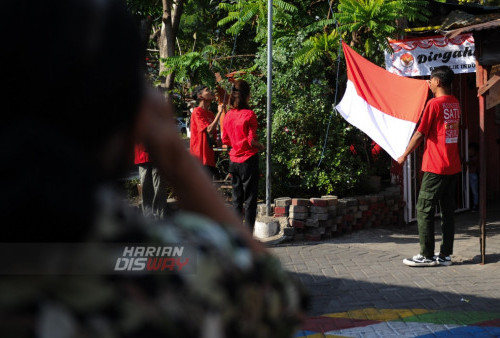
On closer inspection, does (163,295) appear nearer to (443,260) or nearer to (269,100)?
(443,260)

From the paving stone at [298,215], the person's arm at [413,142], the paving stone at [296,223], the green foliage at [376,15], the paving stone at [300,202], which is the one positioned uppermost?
the green foliage at [376,15]

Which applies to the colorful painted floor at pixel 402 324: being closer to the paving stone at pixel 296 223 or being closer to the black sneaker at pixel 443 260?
the black sneaker at pixel 443 260

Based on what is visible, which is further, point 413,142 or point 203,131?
point 203,131

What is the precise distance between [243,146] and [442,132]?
2.38 m

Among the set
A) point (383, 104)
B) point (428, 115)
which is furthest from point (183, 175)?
point (383, 104)

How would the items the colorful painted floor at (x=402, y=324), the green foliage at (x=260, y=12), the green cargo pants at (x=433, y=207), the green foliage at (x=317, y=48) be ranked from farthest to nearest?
the green foliage at (x=260, y=12), the green foliage at (x=317, y=48), the green cargo pants at (x=433, y=207), the colorful painted floor at (x=402, y=324)

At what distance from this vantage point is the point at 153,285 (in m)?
0.96

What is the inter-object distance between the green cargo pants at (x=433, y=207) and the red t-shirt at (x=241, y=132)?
2.13 m

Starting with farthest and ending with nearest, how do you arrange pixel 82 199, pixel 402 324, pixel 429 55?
pixel 429 55 → pixel 402 324 → pixel 82 199

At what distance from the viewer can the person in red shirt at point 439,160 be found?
6.64 m

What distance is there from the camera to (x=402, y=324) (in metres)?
4.90

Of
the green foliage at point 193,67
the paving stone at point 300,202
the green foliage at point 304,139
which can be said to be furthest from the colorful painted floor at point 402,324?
the green foliage at point 193,67

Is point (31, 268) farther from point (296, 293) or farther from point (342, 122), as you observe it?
point (342, 122)

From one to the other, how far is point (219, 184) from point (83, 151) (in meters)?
9.99
